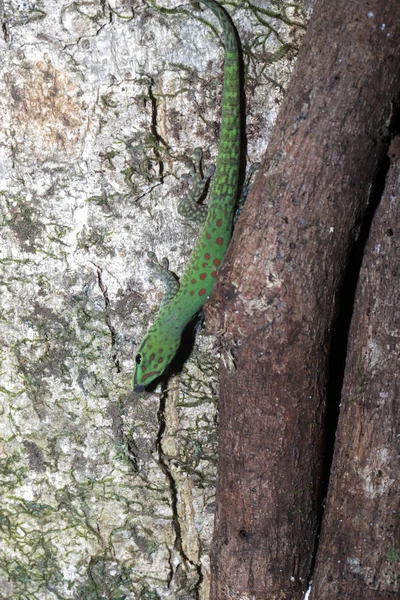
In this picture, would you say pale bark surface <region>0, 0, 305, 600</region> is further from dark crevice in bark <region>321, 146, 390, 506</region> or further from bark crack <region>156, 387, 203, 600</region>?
dark crevice in bark <region>321, 146, 390, 506</region>

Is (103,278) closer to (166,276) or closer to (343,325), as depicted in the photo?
(166,276)

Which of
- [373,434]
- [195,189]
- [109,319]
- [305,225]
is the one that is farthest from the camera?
[109,319]

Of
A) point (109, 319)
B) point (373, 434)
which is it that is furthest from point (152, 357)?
point (373, 434)

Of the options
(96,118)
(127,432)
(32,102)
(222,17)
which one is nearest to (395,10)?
(222,17)

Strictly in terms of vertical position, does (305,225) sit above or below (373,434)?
above

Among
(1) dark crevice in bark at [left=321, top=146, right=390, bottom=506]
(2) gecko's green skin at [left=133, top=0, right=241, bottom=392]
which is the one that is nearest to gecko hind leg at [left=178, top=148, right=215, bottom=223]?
(2) gecko's green skin at [left=133, top=0, right=241, bottom=392]

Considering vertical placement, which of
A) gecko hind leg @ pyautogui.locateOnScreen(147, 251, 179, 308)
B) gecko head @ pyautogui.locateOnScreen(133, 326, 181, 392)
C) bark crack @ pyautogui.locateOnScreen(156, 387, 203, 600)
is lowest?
bark crack @ pyautogui.locateOnScreen(156, 387, 203, 600)

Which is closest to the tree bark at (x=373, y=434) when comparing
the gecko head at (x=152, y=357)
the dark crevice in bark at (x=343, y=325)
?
the dark crevice in bark at (x=343, y=325)
